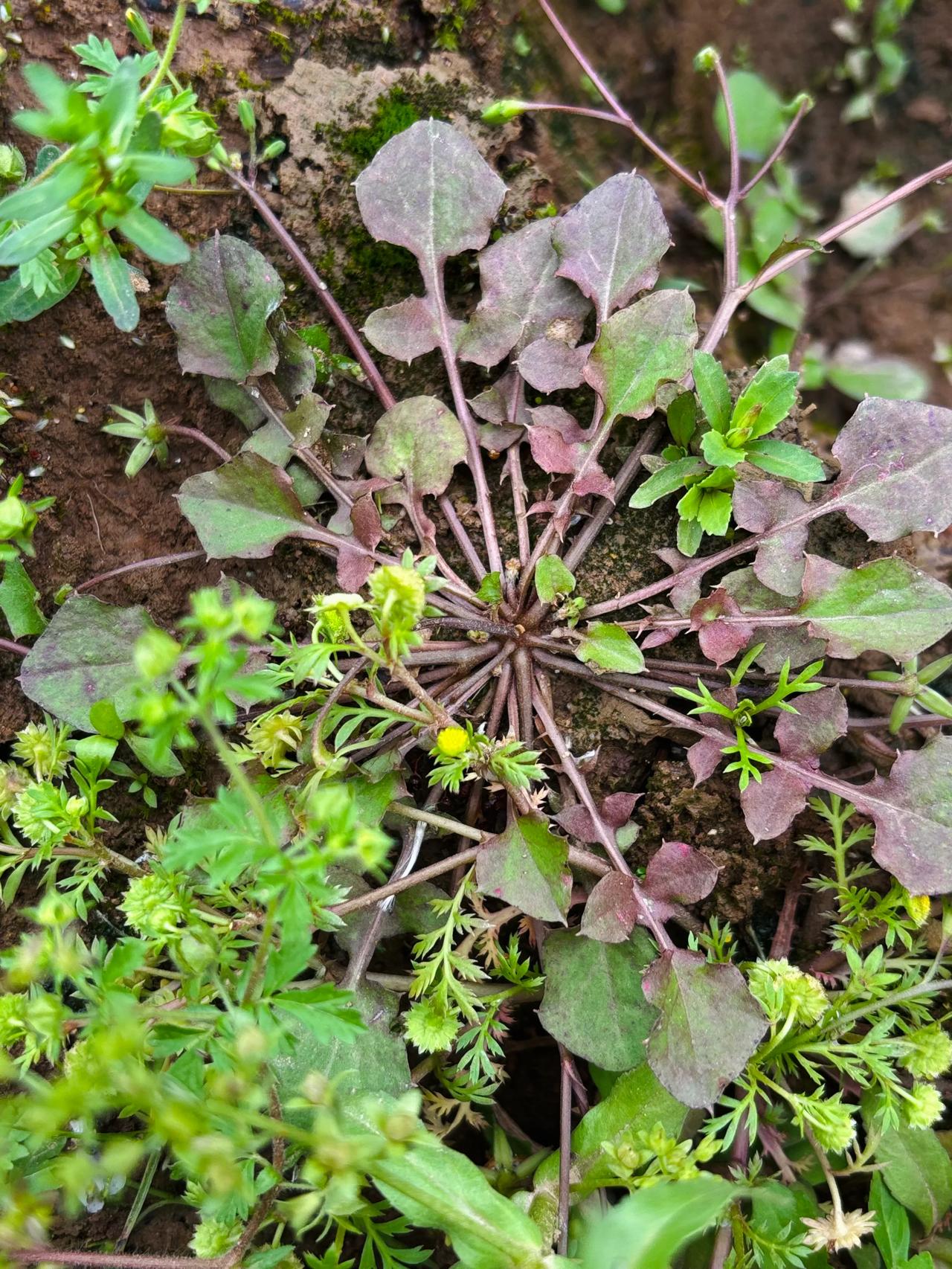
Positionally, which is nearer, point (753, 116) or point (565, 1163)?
point (565, 1163)

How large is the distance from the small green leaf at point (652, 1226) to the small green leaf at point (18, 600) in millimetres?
1502

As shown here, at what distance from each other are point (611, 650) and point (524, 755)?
1.04ft

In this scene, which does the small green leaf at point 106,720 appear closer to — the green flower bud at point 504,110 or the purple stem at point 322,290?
the purple stem at point 322,290

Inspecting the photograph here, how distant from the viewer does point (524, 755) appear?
1565 millimetres

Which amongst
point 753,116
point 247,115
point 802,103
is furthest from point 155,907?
point 753,116

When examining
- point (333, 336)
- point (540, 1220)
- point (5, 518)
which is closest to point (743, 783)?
point (540, 1220)

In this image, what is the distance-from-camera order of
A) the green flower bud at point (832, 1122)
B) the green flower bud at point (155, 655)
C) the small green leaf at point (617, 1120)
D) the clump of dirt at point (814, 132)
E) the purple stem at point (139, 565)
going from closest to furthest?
the green flower bud at point (155, 655), the green flower bud at point (832, 1122), the small green leaf at point (617, 1120), the purple stem at point (139, 565), the clump of dirt at point (814, 132)

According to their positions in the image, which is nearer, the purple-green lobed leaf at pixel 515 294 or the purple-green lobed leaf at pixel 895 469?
the purple-green lobed leaf at pixel 895 469

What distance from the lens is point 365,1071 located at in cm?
170

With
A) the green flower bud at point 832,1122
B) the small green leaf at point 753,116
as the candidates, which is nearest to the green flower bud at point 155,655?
the green flower bud at point 832,1122

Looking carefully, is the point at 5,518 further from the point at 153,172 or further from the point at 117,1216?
the point at 117,1216

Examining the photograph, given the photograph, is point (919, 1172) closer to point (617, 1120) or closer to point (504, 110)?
point (617, 1120)

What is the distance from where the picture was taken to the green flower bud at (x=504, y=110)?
196 cm

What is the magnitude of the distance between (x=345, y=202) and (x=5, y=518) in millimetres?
996
